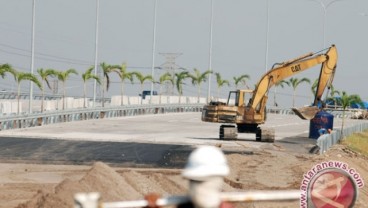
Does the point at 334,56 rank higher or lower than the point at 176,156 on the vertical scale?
higher

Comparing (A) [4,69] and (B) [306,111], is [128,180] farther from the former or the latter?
(A) [4,69]

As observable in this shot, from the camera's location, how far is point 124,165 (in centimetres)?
3234

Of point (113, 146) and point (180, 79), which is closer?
point (113, 146)

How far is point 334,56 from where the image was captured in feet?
156

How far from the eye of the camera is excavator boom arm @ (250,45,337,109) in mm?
47031

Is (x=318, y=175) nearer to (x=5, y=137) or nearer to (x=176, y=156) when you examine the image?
(x=176, y=156)

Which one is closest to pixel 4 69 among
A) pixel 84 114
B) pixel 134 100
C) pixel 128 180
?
pixel 84 114

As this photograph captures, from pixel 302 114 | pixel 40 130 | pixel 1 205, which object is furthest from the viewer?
pixel 40 130

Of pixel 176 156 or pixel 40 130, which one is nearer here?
pixel 176 156

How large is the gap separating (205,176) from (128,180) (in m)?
19.3

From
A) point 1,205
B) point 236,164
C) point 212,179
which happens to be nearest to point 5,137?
point 236,164

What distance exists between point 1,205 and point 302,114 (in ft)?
82.9

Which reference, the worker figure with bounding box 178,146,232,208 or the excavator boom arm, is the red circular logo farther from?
the excavator boom arm

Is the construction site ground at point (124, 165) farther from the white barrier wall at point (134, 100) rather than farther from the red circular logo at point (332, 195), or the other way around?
the white barrier wall at point (134, 100)
